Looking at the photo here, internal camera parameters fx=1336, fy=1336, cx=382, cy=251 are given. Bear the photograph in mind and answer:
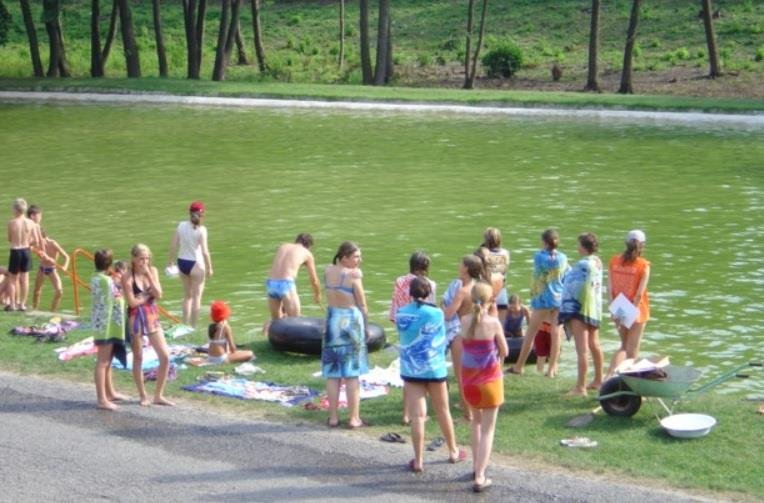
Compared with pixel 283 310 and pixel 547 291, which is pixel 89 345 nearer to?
pixel 283 310

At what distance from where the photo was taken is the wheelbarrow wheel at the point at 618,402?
12.7m

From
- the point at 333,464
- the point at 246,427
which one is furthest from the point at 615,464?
the point at 246,427

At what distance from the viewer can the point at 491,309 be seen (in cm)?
1259

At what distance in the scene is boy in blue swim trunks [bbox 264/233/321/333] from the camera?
16.9 m

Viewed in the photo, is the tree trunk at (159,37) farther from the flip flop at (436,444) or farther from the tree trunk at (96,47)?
the flip flop at (436,444)

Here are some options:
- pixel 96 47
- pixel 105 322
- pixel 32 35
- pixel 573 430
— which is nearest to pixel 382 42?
pixel 96 47

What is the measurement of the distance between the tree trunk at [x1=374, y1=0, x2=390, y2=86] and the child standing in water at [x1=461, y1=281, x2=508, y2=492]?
4704 centimetres

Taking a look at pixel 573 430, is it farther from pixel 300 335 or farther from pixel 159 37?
pixel 159 37

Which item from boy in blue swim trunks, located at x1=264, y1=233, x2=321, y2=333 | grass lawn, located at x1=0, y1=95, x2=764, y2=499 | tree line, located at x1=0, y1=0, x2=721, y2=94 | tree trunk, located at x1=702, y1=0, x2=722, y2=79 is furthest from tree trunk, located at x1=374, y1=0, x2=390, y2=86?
boy in blue swim trunks, located at x1=264, y1=233, x2=321, y2=333

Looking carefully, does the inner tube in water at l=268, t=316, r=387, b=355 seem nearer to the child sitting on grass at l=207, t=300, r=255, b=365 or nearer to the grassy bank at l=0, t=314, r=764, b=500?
the grassy bank at l=0, t=314, r=764, b=500

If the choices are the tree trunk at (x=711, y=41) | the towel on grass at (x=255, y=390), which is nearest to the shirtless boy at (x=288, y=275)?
the towel on grass at (x=255, y=390)

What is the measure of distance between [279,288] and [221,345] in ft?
6.15

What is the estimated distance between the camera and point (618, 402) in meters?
12.8

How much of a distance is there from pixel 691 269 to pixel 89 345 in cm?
1105
